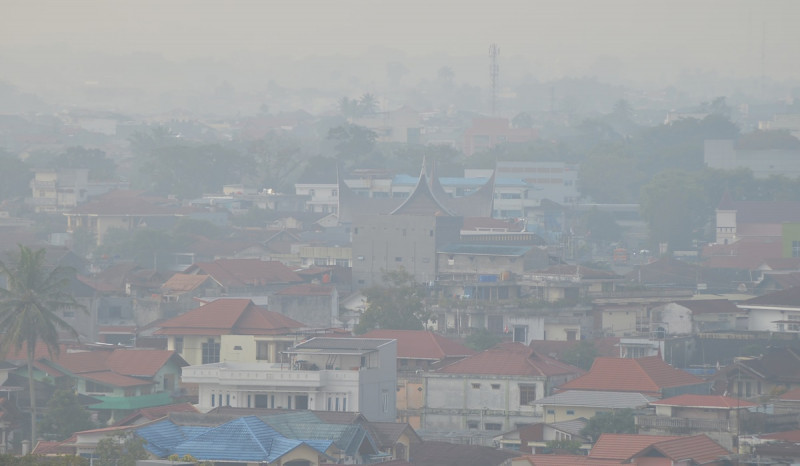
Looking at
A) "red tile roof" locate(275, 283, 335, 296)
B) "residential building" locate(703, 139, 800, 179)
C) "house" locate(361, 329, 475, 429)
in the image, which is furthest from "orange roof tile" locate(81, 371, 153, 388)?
"residential building" locate(703, 139, 800, 179)

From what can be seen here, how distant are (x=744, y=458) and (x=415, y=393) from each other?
396 inches

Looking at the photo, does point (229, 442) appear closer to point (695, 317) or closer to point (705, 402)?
point (705, 402)

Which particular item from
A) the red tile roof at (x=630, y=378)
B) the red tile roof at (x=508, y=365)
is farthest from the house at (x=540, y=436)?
the red tile roof at (x=508, y=365)

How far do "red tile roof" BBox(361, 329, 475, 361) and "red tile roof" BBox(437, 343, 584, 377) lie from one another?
1.20 metres

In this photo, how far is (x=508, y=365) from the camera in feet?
127

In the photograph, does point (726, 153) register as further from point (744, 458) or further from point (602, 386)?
point (744, 458)

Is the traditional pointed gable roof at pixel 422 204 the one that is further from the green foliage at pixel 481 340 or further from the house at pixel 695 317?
the green foliage at pixel 481 340

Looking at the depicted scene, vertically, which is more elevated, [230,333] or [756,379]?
[230,333]

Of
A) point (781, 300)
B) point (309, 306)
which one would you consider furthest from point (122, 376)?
point (781, 300)

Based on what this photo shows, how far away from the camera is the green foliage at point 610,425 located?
1296 inches

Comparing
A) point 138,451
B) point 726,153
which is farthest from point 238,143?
point 138,451

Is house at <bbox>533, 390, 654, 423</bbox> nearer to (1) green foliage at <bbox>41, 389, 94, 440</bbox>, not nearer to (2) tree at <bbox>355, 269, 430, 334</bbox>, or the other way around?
(1) green foliage at <bbox>41, 389, 94, 440</bbox>

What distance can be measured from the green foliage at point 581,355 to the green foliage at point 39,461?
17599 mm

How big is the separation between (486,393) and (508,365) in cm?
71
